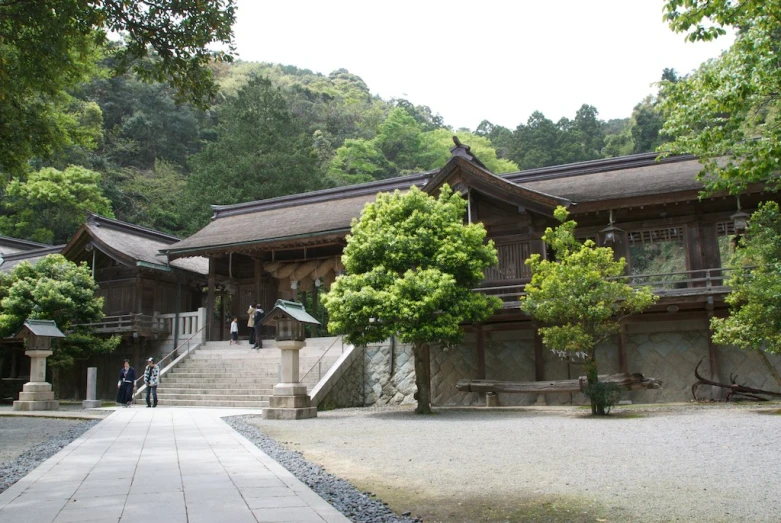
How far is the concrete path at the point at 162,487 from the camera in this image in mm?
5098

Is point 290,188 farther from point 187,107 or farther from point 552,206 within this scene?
point 552,206

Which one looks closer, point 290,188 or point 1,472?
point 1,472

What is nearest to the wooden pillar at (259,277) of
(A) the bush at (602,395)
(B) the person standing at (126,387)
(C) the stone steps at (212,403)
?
(B) the person standing at (126,387)

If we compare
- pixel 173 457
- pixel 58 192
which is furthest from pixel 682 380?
pixel 58 192

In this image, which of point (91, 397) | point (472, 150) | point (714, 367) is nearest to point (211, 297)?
point (91, 397)

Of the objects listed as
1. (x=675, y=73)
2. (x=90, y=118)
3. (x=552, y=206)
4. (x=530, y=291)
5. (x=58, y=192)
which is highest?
(x=675, y=73)

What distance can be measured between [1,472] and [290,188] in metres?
31.2

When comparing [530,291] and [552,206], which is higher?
[552,206]

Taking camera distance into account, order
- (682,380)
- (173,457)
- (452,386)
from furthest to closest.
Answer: (452,386), (682,380), (173,457)

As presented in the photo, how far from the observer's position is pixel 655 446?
881cm

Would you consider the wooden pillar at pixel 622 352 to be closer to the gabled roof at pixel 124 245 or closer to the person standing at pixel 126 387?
the person standing at pixel 126 387

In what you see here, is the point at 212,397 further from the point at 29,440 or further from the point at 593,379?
the point at 593,379

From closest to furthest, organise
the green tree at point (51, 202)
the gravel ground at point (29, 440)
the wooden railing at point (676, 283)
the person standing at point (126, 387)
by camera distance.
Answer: the gravel ground at point (29, 440) < the wooden railing at point (676, 283) < the person standing at point (126, 387) < the green tree at point (51, 202)

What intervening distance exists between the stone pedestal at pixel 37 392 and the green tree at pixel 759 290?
17.2m
